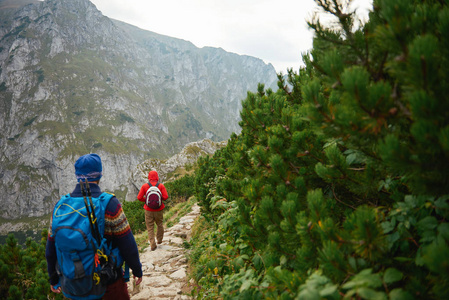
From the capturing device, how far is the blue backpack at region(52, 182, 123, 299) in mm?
2398

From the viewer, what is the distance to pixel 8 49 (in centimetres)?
16262

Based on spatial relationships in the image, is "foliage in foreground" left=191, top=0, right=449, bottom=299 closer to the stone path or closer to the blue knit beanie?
the blue knit beanie

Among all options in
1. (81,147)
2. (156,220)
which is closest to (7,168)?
(81,147)

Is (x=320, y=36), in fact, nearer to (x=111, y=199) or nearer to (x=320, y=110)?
(x=320, y=110)

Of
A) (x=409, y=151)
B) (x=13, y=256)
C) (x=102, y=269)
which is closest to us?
(x=409, y=151)

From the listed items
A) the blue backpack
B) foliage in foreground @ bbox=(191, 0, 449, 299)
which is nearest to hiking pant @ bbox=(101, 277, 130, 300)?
the blue backpack

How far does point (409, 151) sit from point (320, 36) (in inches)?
39.2

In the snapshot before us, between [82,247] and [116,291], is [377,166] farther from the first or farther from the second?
[116,291]

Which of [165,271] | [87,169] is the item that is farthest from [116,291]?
[165,271]

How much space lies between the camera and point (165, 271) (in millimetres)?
5957

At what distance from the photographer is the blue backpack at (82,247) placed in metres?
2.40

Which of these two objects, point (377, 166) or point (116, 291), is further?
point (116, 291)

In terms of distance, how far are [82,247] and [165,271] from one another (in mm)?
4187

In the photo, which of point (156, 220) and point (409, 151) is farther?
point (156, 220)
